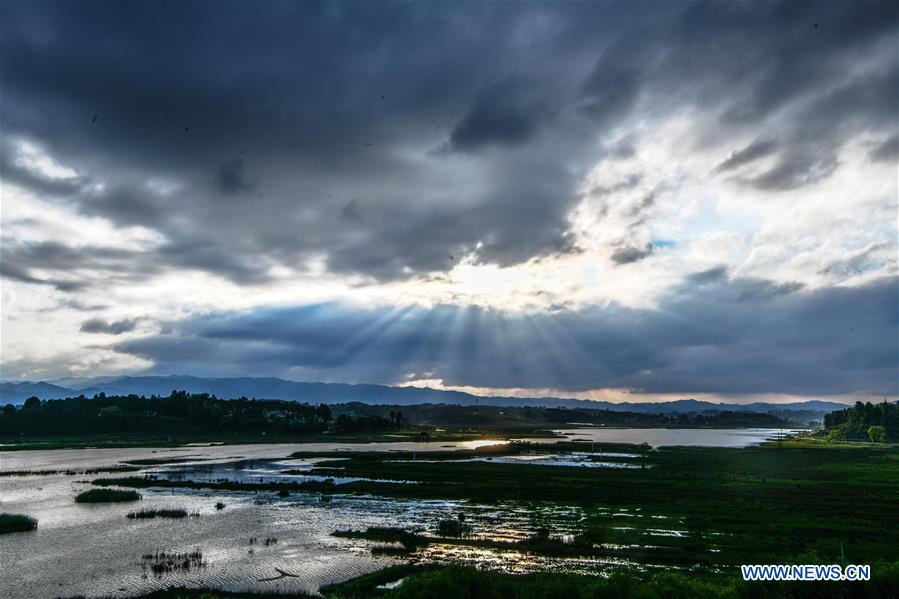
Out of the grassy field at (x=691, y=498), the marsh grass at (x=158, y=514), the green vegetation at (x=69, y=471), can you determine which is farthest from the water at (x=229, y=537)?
the green vegetation at (x=69, y=471)

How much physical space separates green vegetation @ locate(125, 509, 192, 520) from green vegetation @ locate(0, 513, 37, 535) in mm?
10015

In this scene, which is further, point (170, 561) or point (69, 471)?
point (69, 471)

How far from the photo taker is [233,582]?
1693 inches

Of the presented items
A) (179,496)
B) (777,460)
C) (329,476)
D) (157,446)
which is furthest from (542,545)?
(157,446)

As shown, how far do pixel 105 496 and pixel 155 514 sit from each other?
1813cm

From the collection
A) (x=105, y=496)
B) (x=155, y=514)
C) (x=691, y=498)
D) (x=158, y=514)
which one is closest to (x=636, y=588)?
(x=691, y=498)

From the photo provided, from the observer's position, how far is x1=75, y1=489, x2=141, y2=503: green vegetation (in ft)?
260

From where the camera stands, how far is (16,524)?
2415 inches

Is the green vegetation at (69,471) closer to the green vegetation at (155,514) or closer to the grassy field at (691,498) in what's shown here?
the grassy field at (691,498)

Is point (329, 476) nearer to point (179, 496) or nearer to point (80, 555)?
point (179, 496)

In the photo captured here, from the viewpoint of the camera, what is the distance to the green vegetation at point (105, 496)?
7938 centimetres

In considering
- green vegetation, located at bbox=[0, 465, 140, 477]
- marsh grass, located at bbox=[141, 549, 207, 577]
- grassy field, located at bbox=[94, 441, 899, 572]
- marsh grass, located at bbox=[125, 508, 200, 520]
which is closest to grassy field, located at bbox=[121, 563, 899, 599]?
grassy field, located at bbox=[94, 441, 899, 572]

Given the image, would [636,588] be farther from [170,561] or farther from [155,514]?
[155,514]

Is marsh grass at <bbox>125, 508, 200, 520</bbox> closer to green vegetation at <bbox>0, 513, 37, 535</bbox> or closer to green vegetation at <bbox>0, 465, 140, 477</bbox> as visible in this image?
green vegetation at <bbox>0, 513, 37, 535</bbox>
